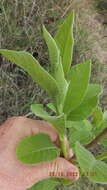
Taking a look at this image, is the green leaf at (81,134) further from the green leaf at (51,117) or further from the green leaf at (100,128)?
the green leaf at (51,117)

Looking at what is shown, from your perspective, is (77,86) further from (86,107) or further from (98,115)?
(98,115)


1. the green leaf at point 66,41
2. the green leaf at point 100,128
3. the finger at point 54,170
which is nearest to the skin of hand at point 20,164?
the finger at point 54,170

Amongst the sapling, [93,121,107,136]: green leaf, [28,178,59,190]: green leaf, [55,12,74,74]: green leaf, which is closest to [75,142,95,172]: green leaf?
the sapling

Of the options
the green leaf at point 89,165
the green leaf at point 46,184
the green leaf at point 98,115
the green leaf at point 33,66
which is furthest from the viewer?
the green leaf at point 46,184

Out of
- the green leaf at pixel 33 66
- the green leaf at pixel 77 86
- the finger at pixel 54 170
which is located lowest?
the finger at pixel 54 170

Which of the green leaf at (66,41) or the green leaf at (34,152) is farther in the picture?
the green leaf at (34,152)

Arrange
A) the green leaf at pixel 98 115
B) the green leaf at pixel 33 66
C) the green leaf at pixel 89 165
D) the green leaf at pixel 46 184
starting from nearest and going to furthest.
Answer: the green leaf at pixel 33 66 < the green leaf at pixel 89 165 < the green leaf at pixel 98 115 < the green leaf at pixel 46 184
